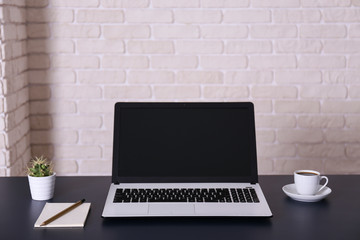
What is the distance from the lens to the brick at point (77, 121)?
2.38 meters

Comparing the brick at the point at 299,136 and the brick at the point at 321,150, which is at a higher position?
the brick at the point at 299,136

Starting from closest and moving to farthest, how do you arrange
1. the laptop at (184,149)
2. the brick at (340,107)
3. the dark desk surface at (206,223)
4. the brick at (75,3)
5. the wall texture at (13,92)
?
the dark desk surface at (206,223) < the laptop at (184,149) < the wall texture at (13,92) < the brick at (75,3) < the brick at (340,107)

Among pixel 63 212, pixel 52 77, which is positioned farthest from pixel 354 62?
pixel 63 212

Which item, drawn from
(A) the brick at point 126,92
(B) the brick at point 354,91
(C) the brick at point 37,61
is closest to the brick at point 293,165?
(B) the brick at point 354,91

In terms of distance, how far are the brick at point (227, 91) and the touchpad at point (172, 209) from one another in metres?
1.12

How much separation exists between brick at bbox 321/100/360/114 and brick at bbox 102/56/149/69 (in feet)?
2.77

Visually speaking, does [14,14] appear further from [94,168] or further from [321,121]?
[321,121]

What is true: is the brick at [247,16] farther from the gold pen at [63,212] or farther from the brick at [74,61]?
the gold pen at [63,212]

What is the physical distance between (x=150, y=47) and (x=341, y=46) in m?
0.86

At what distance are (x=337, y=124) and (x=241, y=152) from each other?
111cm

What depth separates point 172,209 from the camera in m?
1.27

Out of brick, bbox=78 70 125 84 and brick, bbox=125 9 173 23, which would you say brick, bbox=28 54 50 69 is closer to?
brick, bbox=78 70 125 84

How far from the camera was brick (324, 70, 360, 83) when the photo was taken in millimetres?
2359

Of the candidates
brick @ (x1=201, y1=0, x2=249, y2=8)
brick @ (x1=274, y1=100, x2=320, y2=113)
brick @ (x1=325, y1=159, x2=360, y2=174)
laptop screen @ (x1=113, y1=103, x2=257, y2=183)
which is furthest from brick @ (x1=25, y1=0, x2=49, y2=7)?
brick @ (x1=325, y1=159, x2=360, y2=174)
